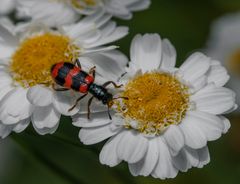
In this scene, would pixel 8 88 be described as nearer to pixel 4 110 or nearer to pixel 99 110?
pixel 4 110

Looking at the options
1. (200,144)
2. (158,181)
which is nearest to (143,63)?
(200,144)

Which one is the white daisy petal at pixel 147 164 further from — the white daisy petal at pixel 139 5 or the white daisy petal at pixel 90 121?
the white daisy petal at pixel 139 5

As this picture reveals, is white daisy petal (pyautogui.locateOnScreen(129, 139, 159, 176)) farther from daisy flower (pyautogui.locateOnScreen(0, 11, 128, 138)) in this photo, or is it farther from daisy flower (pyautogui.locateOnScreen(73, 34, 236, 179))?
daisy flower (pyautogui.locateOnScreen(0, 11, 128, 138))

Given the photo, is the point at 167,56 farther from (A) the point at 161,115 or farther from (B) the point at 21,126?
(B) the point at 21,126

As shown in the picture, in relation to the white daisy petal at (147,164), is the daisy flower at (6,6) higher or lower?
lower

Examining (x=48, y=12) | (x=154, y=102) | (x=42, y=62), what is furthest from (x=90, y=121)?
(x=48, y=12)

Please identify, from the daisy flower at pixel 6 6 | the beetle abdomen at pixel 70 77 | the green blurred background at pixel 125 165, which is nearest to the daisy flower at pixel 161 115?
the beetle abdomen at pixel 70 77
